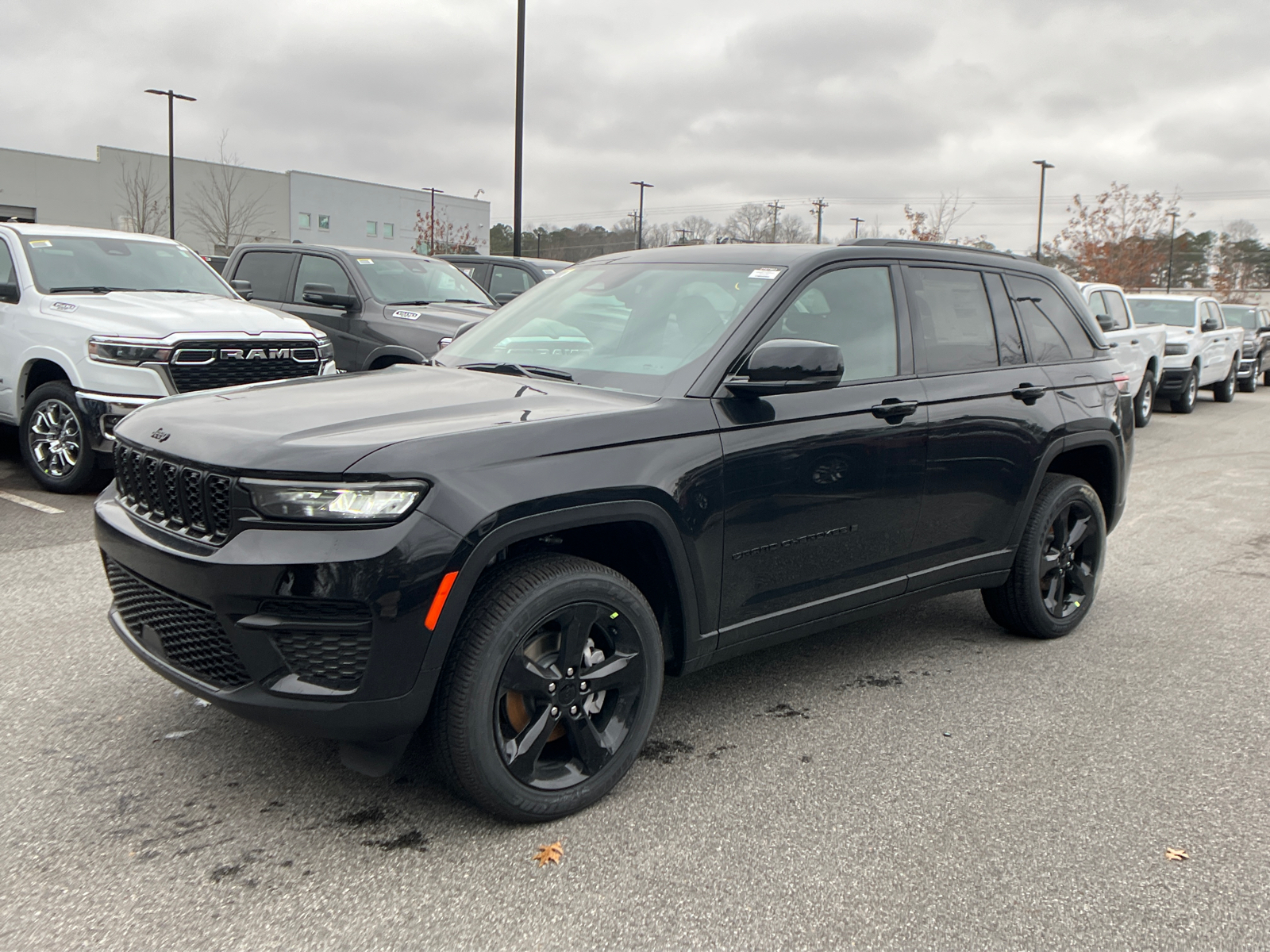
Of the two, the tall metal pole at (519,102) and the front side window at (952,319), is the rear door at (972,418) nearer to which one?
the front side window at (952,319)

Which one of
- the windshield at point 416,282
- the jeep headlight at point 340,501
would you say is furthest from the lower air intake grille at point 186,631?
the windshield at point 416,282

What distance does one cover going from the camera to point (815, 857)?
299 centimetres

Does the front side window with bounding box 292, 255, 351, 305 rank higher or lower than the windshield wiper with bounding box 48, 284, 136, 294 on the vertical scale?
higher

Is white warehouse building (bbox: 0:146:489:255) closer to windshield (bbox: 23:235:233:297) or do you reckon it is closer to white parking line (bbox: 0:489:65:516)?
windshield (bbox: 23:235:233:297)

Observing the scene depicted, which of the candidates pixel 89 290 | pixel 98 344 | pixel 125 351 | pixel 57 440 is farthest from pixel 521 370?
pixel 89 290

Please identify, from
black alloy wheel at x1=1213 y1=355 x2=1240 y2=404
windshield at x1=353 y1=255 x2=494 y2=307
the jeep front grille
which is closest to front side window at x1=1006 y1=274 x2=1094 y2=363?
the jeep front grille

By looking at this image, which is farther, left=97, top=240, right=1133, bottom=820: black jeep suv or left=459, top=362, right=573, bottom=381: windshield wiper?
left=459, top=362, right=573, bottom=381: windshield wiper

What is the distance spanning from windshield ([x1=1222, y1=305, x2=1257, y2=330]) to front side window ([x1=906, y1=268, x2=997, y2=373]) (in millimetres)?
22356

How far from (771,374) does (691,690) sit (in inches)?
58.2

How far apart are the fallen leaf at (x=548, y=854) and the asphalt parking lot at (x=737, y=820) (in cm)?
4

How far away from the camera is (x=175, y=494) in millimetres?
3031

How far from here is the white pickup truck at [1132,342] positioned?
1412 cm

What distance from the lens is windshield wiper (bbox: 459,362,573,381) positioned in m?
3.87

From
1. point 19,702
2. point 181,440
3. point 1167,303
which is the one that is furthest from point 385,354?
point 1167,303
